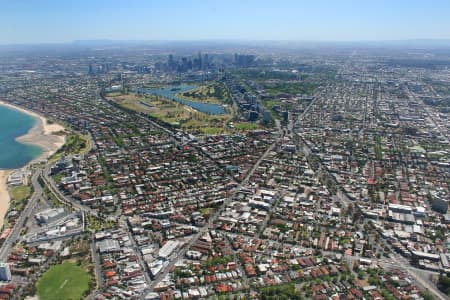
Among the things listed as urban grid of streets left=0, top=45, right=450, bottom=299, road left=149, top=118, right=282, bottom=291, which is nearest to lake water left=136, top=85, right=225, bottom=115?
urban grid of streets left=0, top=45, right=450, bottom=299

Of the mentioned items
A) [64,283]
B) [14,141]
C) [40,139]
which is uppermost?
[40,139]

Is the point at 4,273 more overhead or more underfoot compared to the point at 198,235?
more overhead

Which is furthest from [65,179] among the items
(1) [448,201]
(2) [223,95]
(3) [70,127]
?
(2) [223,95]

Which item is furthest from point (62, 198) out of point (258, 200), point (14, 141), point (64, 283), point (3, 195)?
point (14, 141)

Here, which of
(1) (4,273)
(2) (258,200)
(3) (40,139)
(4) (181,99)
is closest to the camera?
(1) (4,273)

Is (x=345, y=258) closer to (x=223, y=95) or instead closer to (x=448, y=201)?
(x=448, y=201)

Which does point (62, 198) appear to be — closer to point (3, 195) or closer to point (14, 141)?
point (3, 195)

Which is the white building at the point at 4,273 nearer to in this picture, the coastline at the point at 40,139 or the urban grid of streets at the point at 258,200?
the urban grid of streets at the point at 258,200
